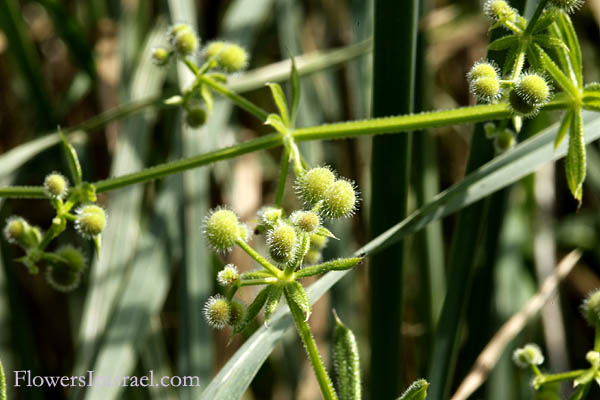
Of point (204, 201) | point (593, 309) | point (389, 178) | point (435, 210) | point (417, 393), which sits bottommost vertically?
point (417, 393)

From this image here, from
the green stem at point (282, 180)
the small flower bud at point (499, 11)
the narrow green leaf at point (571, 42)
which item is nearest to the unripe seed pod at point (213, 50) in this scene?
the green stem at point (282, 180)

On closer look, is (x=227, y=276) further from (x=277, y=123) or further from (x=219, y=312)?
(x=277, y=123)

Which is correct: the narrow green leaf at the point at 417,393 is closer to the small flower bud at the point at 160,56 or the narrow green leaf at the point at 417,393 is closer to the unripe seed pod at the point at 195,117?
the unripe seed pod at the point at 195,117

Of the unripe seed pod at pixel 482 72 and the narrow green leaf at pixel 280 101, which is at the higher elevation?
the narrow green leaf at pixel 280 101

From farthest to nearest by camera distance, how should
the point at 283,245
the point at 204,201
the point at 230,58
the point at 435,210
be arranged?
the point at 204,201
the point at 230,58
the point at 435,210
the point at 283,245

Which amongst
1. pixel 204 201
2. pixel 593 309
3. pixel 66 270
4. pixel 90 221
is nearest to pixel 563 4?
pixel 593 309

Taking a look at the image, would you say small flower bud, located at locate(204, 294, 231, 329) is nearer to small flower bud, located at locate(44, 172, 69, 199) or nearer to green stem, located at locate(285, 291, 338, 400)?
green stem, located at locate(285, 291, 338, 400)

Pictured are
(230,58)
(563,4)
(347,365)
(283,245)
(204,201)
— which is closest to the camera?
(283,245)

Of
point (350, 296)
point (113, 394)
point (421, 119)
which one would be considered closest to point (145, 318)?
point (113, 394)
